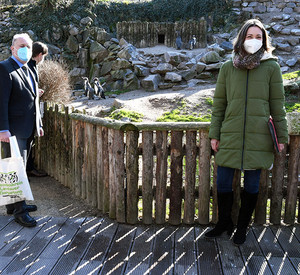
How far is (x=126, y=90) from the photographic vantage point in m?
14.2

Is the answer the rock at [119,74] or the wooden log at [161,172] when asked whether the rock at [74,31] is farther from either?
the wooden log at [161,172]

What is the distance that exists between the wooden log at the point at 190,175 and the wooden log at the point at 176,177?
68 mm

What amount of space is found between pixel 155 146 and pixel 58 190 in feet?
6.74

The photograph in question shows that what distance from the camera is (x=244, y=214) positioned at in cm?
304

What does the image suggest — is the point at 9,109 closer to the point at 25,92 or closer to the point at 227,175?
the point at 25,92

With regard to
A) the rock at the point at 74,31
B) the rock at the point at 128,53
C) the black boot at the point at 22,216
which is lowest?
the black boot at the point at 22,216

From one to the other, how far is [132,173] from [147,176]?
0.52ft

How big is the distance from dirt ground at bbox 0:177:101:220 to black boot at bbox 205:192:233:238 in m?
1.36

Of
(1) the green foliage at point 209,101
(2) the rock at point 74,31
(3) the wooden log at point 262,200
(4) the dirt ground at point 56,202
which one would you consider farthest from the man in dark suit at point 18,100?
(2) the rock at point 74,31

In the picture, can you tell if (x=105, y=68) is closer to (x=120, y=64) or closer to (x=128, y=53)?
(x=120, y=64)

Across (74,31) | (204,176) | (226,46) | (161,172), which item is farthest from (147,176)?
(74,31)

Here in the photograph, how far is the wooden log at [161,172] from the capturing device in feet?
10.9

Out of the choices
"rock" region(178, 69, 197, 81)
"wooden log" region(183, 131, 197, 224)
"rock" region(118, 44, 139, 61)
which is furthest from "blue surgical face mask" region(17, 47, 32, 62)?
"rock" region(118, 44, 139, 61)

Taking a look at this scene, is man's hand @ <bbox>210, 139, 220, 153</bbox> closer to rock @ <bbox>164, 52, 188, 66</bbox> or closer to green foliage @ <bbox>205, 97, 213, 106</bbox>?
green foliage @ <bbox>205, 97, 213, 106</bbox>
